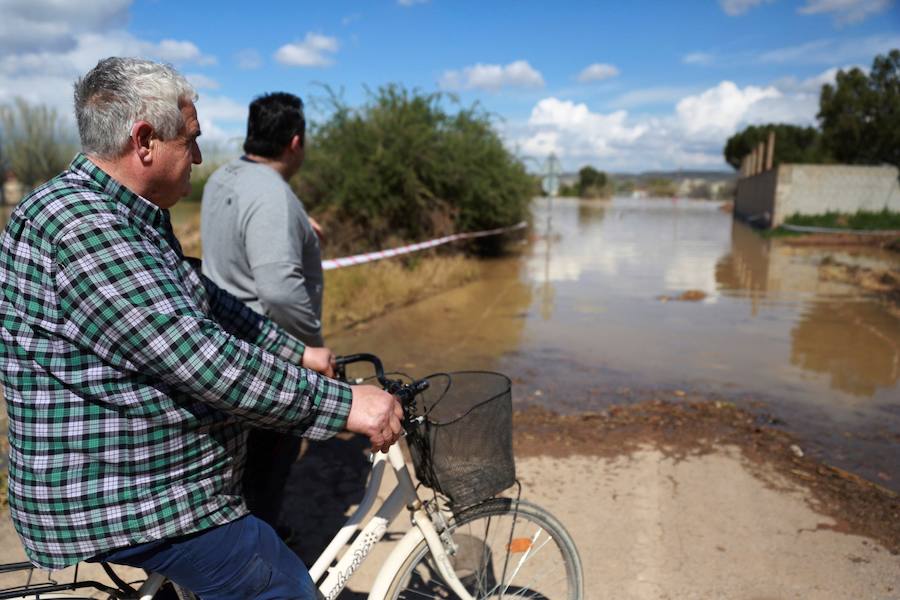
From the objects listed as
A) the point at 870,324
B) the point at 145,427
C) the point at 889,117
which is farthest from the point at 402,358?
the point at 889,117

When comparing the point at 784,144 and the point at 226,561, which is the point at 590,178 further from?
the point at 226,561

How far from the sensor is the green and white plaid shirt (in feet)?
4.83

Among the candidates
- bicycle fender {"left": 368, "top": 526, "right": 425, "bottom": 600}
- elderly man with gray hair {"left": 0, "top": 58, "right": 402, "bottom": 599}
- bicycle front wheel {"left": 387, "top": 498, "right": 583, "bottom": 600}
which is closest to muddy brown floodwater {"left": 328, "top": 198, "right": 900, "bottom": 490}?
bicycle front wheel {"left": 387, "top": 498, "right": 583, "bottom": 600}

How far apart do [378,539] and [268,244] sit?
4.37 ft

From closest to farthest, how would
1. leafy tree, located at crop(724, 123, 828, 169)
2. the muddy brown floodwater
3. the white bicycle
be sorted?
1. the white bicycle
2. the muddy brown floodwater
3. leafy tree, located at crop(724, 123, 828, 169)

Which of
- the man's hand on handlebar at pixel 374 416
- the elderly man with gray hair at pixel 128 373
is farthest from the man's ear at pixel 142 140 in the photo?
the man's hand on handlebar at pixel 374 416

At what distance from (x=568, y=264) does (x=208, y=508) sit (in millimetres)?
15354

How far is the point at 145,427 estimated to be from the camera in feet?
5.19

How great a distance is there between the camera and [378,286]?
32.8 ft

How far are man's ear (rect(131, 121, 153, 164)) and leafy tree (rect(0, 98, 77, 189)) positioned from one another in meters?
20.5

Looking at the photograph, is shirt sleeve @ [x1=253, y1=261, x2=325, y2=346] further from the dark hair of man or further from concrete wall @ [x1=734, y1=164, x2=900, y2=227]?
concrete wall @ [x1=734, y1=164, x2=900, y2=227]

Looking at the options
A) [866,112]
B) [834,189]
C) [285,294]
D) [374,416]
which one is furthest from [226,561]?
[866,112]

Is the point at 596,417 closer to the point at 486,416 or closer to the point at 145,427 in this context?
the point at 486,416

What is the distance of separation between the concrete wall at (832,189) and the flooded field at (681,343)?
14797 mm
